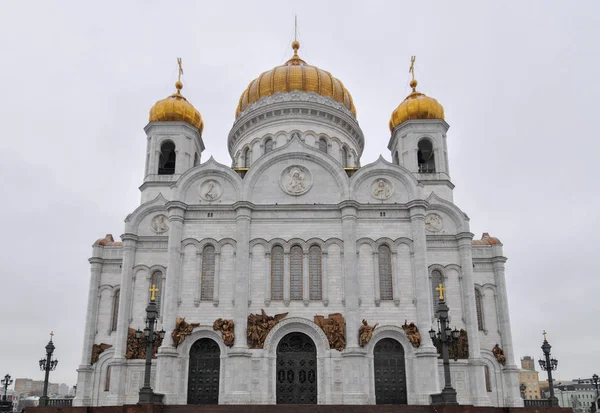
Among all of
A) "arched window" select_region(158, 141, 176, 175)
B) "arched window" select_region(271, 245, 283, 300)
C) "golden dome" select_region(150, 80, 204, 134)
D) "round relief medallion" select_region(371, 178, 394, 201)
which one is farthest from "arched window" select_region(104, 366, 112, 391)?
"round relief medallion" select_region(371, 178, 394, 201)

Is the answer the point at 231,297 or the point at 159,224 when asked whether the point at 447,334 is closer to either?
the point at 231,297

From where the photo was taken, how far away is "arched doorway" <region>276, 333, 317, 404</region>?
83.4ft

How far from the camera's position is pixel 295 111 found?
1359 inches

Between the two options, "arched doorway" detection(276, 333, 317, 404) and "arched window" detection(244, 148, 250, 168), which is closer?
"arched doorway" detection(276, 333, 317, 404)

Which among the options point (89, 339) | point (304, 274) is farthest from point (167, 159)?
point (304, 274)

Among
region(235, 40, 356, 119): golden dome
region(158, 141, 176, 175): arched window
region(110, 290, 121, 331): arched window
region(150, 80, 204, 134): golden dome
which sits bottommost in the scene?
region(110, 290, 121, 331): arched window

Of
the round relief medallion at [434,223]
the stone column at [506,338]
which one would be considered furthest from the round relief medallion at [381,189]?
the stone column at [506,338]

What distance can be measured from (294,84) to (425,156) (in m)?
9.37

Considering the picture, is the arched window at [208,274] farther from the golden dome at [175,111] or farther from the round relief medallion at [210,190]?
the golden dome at [175,111]

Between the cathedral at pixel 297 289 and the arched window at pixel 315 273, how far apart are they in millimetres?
55

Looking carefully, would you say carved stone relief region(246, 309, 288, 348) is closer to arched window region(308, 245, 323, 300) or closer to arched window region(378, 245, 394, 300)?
arched window region(308, 245, 323, 300)

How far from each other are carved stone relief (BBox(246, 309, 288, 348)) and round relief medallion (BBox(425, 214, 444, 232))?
369 inches

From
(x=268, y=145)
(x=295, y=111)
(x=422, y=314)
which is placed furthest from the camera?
(x=268, y=145)

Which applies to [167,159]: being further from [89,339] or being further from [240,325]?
[240,325]
